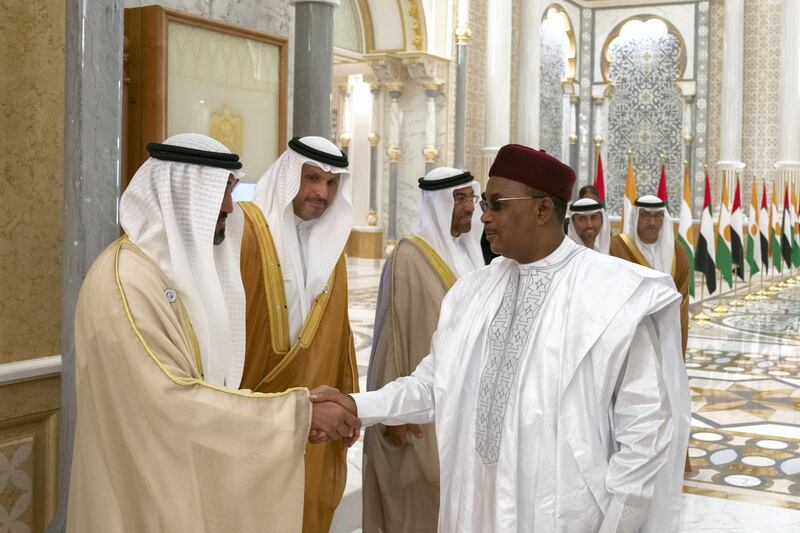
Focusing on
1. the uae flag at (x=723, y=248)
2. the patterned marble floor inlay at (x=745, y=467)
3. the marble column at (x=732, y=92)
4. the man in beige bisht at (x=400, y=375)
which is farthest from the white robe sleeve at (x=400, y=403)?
the marble column at (x=732, y=92)

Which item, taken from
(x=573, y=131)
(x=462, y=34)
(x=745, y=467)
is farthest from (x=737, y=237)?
(x=745, y=467)

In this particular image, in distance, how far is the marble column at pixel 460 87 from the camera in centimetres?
1230

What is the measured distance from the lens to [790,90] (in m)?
15.2

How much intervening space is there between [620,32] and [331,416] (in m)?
15.8

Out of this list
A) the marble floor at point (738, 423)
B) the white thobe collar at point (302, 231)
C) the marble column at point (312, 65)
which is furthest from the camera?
the marble column at point (312, 65)

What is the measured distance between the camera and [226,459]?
171cm

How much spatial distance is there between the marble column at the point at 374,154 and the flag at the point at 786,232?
18.5 feet

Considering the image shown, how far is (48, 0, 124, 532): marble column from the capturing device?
2.38 meters

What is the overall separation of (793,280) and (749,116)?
4117 mm

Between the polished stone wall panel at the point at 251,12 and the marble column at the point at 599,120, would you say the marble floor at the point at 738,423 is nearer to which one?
the polished stone wall panel at the point at 251,12

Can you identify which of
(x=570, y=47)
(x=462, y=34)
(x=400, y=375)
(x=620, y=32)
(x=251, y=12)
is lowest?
(x=400, y=375)

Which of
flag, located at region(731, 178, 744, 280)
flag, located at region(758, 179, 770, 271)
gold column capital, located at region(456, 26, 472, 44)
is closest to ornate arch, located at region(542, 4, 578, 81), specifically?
gold column capital, located at region(456, 26, 472, 44)

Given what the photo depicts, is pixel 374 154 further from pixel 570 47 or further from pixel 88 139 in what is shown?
pixel 88 139

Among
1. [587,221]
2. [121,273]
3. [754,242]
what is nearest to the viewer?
[121,273]
